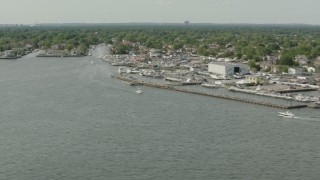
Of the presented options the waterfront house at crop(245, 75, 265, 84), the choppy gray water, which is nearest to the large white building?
the waterfront house at crop(245, 75, 265, 84)

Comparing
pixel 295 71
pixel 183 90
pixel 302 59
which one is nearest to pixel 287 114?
pixel 183 90

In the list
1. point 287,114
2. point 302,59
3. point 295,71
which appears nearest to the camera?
point 287,114

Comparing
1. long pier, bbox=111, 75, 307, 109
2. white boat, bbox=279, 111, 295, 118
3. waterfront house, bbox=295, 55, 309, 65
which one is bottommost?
long pier, bbox=111, 75, 307, 109

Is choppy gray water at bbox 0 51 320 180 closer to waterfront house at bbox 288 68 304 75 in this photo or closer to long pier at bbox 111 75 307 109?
long pier at bbox 111 75 307 109

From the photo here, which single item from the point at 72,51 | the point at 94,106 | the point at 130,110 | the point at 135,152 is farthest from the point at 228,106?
the point at 72,51

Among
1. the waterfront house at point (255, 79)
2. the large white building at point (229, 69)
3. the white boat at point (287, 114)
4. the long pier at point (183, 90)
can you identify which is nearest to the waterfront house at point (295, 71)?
the large white building at point (229, 69)

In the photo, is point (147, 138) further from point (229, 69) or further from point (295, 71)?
point (295, 71)

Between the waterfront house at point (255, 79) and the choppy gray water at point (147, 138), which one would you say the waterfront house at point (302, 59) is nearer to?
the waterfront house at point (255, 79)

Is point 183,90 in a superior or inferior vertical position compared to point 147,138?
inferior
